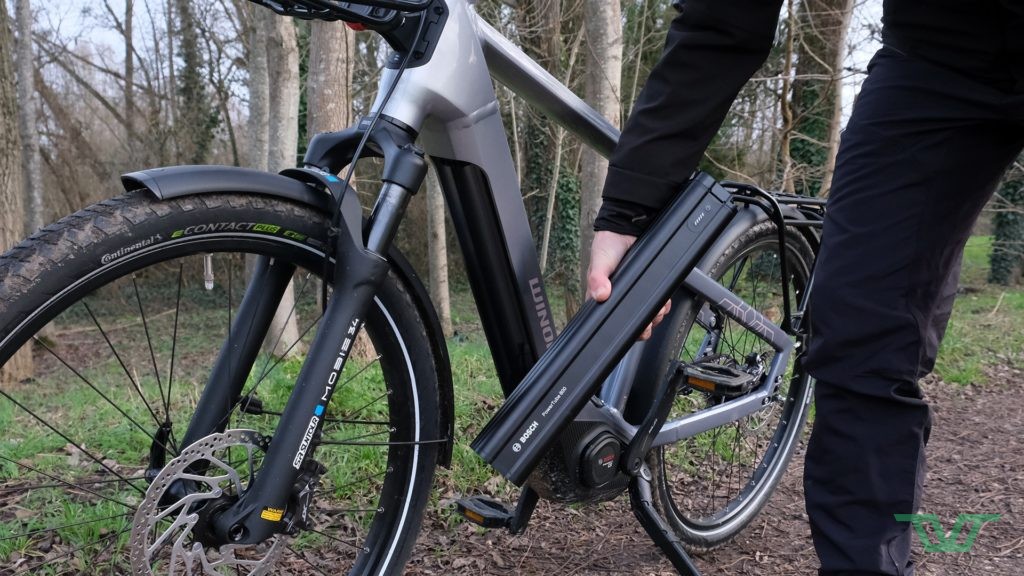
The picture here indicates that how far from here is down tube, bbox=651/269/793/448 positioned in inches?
84.3

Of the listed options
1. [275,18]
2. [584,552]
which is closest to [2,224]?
[275,18]

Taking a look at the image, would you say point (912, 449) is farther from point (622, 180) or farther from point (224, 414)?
point (224, 414)

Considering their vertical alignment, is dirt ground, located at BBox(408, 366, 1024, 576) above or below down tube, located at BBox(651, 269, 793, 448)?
below

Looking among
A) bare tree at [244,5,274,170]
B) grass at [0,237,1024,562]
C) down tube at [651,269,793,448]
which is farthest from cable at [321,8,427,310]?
bare tree at [244,5,274,170]

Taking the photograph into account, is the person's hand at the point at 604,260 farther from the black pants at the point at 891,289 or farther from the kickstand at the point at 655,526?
the kickstand at the point at 655,526

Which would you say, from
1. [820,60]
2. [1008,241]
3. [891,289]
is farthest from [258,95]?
[1008,241]

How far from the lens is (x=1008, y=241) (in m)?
16.8

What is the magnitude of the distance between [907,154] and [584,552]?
1671mm

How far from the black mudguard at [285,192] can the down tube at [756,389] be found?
64 cm

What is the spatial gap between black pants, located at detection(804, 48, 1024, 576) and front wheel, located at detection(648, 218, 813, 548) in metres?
0.94

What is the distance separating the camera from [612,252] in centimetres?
160

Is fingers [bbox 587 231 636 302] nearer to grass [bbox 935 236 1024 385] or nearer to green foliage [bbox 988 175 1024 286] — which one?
grass [bbox 935 236 1024 385]

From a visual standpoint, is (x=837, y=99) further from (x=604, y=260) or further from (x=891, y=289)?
(x=891, y=289)

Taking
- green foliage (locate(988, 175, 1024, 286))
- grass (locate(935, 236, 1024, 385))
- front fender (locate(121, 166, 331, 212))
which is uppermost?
green foliage (locate(988, 175, 1024, 286))
